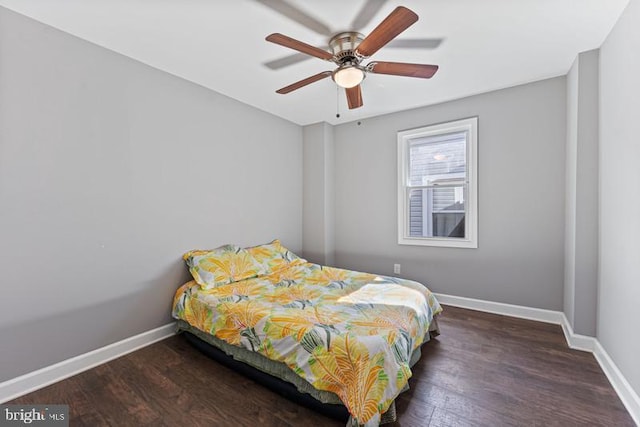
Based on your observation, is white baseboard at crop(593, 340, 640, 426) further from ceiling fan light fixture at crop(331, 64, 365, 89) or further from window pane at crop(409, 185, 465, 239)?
ceiling fan light fixture at crop(331, 64, 365, 89)

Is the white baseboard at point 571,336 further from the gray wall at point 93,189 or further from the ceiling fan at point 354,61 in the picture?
the gray wall at point 93,189

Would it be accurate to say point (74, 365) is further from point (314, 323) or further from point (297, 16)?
point (297, 16)

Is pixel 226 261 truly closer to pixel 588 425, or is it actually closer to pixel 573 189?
pixel 588 425

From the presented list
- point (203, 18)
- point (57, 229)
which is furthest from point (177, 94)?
point (57, 229)

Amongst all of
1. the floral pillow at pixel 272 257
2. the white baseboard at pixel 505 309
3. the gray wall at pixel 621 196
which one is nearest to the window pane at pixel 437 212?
the white baseboard at pixel 505 309

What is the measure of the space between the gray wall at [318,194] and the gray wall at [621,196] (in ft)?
9.47

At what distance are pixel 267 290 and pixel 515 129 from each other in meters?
3.12

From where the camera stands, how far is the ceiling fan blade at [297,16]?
1797 mm

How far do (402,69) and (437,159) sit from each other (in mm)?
1768

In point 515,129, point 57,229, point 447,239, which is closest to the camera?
point 57,229

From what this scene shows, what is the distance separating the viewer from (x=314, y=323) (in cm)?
182

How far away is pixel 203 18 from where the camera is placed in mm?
1933

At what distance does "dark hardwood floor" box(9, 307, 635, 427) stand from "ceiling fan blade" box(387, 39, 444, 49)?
254 centimetres

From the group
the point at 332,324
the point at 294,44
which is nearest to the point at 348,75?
the point at 294,44
